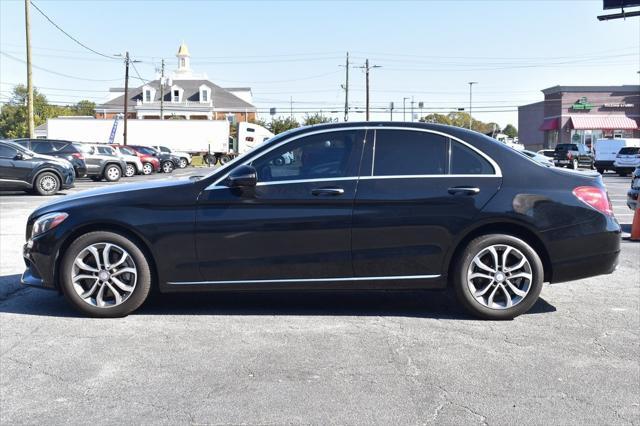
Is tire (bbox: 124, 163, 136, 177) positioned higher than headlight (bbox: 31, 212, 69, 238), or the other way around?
tire (bbox: 124, 163, 136, 177)

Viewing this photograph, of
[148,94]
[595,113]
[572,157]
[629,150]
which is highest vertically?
[148,94]

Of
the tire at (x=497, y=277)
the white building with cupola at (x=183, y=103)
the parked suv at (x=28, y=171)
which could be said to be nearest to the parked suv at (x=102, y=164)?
the parked suv at (x=28, y=171)

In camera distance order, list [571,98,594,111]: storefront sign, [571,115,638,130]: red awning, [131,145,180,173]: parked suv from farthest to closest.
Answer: [571,98,594,111]: storefront sign, [571,115,638,130]: red awning, [131,145,180,173]: parked suv

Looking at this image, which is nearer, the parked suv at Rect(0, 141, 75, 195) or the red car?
the parked suv at Rect(0, 141, 75, 195)

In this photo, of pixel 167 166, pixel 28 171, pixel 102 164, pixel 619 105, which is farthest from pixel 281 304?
pixel 619 105

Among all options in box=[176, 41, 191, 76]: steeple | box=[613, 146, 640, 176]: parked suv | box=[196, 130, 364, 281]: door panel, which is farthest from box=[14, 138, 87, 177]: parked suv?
box=[176, 41, 191, 76]: steeple

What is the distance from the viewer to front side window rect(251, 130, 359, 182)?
226 inches

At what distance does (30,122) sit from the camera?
31391mm

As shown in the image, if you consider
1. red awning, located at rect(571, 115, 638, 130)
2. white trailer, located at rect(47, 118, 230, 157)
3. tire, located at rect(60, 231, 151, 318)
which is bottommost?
tire, located at rect(60, 231, 151, 318)

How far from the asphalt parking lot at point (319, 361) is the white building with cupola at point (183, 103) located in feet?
288

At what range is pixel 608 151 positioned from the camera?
40125mm

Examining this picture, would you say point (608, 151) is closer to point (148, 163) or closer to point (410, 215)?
point (148, 163)

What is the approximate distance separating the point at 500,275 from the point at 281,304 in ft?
6.38

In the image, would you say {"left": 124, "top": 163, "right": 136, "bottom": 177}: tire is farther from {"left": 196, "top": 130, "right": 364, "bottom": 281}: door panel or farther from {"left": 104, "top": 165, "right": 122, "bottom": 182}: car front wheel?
{"left": 196, "top": 130, "right": 364, "bottom": 281}: door panel
